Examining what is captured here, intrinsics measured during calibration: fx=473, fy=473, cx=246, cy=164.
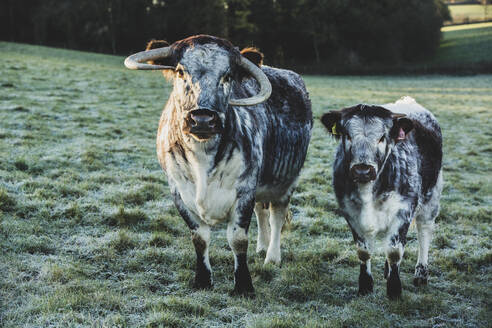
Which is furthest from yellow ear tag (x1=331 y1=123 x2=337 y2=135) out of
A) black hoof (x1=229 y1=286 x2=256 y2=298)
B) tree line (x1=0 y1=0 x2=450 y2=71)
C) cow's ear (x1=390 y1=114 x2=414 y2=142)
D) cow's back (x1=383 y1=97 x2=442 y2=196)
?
tree line (x1=0 y1=0 x2=450 y2=71)

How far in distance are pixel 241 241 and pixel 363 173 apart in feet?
4.47

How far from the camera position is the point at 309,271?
17.6 feet

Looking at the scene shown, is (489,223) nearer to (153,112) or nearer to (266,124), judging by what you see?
(266,124)

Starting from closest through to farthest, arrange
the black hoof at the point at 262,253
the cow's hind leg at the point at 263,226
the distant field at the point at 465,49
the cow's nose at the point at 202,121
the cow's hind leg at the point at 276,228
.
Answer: the cow's nose at the point at 202,121, the cow's hind leg at the point at 276,228, the black hoof at the point at 262,253, the cow's hind leg at the point at 263,226, the distant field at the point at 465,49

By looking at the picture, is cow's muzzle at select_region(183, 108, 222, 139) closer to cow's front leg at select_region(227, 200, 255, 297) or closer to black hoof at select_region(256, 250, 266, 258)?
cow's front leg at select_region(227, 200, 255, 297)

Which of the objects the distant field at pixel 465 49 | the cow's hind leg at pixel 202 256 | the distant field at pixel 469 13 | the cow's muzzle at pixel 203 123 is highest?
the distant field at pixel 469 13

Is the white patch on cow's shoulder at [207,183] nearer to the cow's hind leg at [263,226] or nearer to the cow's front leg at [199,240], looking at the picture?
the cow's front leg at [199,240]

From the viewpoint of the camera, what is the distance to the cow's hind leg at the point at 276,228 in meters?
5.73

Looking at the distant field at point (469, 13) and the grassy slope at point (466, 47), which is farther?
the distant field at point (469, 13)

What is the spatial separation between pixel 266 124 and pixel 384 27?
4659 cm

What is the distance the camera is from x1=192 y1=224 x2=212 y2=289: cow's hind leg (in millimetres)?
4809

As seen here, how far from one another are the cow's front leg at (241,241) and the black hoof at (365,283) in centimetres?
114

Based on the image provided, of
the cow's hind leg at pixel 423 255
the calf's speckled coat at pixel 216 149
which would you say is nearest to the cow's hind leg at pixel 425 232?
the cow's hind leg at pixel 423 255

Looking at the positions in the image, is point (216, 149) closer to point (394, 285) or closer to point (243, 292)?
point (243, 292)
